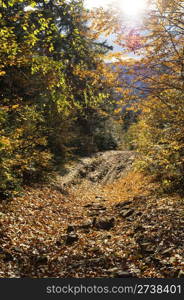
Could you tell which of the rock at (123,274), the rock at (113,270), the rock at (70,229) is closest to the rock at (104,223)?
the rock at (70,229)

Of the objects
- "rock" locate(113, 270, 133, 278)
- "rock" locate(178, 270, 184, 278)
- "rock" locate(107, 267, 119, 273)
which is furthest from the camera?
"rock" locate(107, 267, 119, 273)

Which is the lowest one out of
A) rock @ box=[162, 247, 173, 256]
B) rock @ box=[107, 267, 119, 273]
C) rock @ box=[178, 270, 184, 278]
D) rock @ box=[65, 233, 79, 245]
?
rock @ box=[107, 267, 119, 273]

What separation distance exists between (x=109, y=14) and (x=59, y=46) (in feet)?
51.3

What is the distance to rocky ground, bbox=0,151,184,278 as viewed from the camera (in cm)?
574

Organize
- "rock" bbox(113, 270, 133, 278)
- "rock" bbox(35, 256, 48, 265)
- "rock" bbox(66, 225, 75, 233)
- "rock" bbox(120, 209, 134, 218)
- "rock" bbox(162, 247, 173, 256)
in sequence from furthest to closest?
"rock" bbox(120, 209, 134, 218) → "rock" bbox(66, 225, 75, 233) → "rock" bbox(35, 256, 48, 265) → "rock" bbox(162, 247, 173, 256) → "rock" bbox(113, 270, 133, 278)

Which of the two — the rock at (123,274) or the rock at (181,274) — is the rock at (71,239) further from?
the rock at (181,274)

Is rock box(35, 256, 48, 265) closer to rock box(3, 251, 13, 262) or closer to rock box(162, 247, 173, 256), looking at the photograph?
rock box(3, 251, 13, 262)

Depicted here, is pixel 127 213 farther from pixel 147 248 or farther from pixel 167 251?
pixel 167 251

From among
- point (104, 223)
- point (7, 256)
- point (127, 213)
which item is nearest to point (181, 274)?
point (7, 256)

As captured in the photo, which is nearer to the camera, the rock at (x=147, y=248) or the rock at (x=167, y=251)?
the rock at (x=167, y=251)

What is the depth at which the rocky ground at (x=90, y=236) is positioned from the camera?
5.74 metres

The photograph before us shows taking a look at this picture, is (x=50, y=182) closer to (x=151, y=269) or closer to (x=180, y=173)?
(x=180, y=173)

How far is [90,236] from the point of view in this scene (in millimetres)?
7766

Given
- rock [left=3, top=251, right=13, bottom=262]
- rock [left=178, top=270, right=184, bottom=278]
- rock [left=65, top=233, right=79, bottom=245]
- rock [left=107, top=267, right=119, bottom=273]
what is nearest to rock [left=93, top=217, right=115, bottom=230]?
rock [left=65, top=233, right=79, bottom=245]
